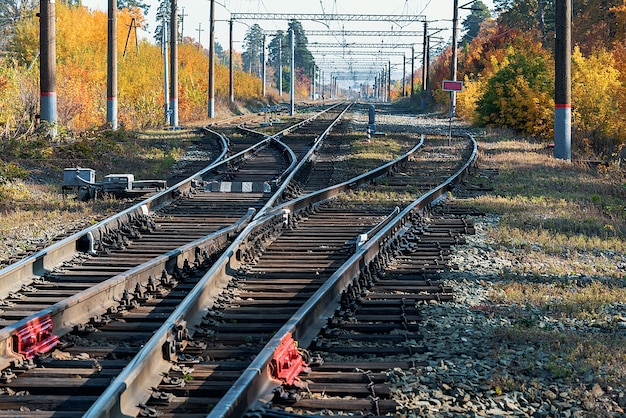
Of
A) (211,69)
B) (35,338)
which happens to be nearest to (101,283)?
(35,338)

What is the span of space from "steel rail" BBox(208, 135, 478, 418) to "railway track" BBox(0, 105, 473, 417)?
0.09 feet

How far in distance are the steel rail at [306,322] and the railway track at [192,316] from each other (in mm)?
28

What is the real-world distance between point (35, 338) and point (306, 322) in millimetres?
1948

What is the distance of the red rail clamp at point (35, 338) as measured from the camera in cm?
615

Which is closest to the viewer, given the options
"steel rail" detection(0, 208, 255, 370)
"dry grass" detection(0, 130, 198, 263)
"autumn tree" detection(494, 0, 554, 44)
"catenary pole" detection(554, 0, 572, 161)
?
"steel rail" detection(0, 208, 255, 370)

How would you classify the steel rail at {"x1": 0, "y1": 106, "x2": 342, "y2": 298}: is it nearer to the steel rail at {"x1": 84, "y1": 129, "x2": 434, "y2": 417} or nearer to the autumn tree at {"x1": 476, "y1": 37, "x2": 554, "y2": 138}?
the steel rail at {"x1": 84, "y1": 129, "x2": 434, "y2": 417}

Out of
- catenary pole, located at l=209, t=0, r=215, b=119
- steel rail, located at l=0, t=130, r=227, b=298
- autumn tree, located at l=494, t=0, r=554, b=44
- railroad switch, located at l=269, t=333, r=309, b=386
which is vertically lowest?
railroad switch, located at l=269, t=333, r=309, b=386

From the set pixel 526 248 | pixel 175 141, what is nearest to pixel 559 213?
pixel 526 248

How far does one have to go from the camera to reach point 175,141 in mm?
29062

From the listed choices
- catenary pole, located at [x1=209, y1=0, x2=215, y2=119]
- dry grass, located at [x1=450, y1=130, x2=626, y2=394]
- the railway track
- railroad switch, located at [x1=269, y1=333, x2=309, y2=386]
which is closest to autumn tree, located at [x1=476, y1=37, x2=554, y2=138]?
dry grass, located at [x1=450, y1=130, x2=626, y2=394]

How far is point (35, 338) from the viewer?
6355 mm

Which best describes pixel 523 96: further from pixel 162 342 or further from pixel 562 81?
pixel 162 342

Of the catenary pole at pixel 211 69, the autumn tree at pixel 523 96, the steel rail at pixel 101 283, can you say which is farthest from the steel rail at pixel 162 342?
the catenary pole at pixel 211 69

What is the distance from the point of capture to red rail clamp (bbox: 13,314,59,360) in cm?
Answer: 615
